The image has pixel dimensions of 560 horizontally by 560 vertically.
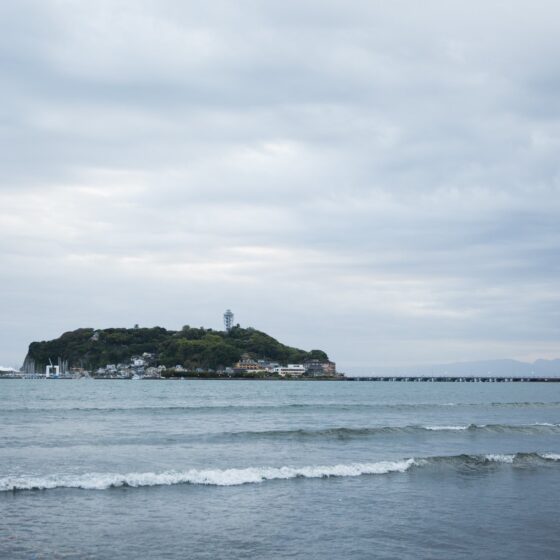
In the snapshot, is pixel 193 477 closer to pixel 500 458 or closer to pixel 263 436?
pixel 263 436

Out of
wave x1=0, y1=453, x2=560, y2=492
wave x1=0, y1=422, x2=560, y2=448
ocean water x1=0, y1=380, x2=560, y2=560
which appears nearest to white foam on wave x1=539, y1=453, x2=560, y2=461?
ocean water x1=0, y1=380, x2=560, y2=560

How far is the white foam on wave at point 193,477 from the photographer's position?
65.7 feet

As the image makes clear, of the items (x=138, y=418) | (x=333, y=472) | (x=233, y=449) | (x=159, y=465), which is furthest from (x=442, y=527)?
(x=138, y=418)

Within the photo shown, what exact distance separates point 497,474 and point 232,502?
11204 mm

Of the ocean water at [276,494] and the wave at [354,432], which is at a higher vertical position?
the ocean water at [276,494]

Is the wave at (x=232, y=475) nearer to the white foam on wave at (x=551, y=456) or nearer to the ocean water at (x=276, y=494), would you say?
the ocean water at (x=276, y=494)

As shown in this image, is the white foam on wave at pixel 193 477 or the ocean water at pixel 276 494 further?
the white foam on wave at pixel 193 477

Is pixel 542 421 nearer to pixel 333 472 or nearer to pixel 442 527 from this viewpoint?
pixel 333 472

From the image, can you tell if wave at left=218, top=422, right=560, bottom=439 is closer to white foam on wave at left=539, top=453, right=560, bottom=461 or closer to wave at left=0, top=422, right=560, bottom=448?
wave at left=0, top=422, right=560, bottom=448

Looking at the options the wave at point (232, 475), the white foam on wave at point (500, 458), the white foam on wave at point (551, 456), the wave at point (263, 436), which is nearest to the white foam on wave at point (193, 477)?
the wave at point (232, 475)

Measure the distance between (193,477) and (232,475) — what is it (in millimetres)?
1362

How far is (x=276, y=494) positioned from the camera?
19.5 meters

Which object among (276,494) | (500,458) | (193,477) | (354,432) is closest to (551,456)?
(500,458)

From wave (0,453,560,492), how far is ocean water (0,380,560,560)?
0.22ft
